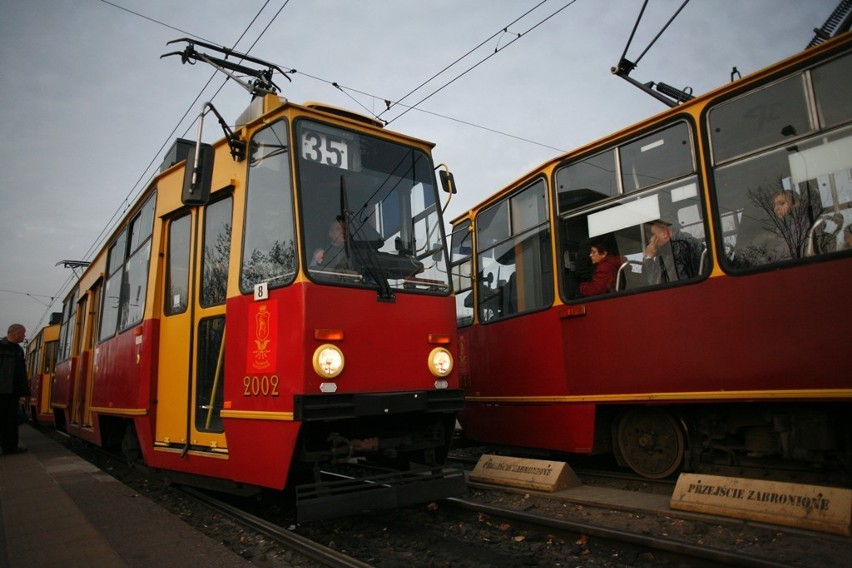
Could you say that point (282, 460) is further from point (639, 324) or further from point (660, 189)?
point (660, 189)

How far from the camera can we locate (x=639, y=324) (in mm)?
5344

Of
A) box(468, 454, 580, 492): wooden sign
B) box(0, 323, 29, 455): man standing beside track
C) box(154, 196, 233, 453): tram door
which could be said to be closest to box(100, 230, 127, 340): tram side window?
box(0, 323, 29, 455): man standing beside track

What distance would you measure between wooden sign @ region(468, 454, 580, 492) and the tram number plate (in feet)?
11.2

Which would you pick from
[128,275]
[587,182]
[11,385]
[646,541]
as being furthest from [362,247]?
[11,385]

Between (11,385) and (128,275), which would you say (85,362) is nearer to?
(11,385)

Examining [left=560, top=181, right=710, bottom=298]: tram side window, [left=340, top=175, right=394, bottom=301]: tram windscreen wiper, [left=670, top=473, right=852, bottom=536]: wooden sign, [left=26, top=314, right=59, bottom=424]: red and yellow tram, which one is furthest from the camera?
[left=26, top=314, right=59, bottom=424]: red and yellow tram

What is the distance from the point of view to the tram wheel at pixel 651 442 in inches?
211

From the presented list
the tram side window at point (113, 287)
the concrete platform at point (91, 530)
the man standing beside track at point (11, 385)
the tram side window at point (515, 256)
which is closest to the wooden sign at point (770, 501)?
the tram side window at point (515, 256)

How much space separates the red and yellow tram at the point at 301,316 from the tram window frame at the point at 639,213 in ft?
5.21

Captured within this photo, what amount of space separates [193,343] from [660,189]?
15.1 ft

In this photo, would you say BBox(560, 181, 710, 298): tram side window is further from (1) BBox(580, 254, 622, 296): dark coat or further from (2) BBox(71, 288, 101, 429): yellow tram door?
(2) BBox(71, 288, 101, 429): yellow tram door

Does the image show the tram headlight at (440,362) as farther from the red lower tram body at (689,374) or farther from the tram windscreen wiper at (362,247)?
the red lower tram body at (689,374)

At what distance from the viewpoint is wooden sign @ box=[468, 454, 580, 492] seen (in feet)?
18.0

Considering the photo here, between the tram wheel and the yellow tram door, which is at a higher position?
the yellow tram door
